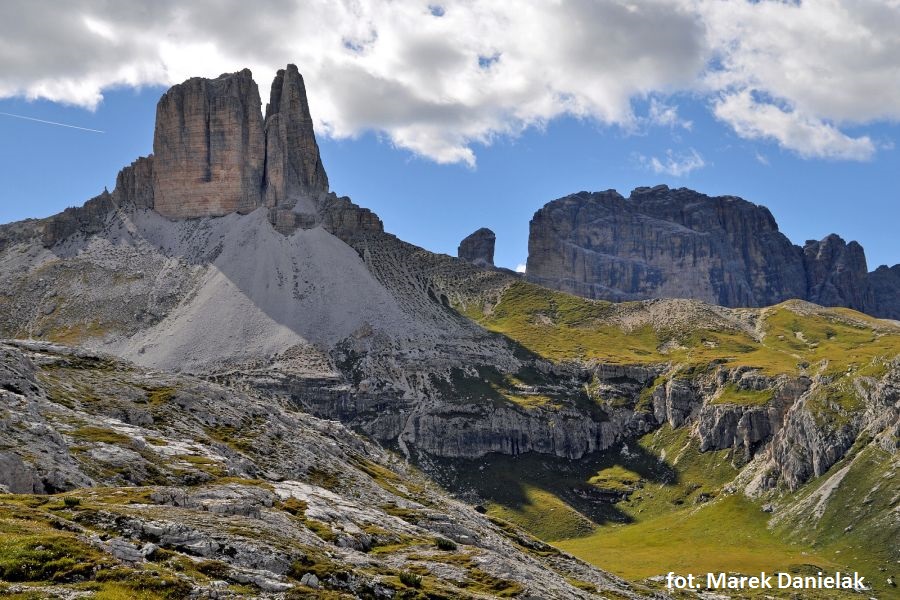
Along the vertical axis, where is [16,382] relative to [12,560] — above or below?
above

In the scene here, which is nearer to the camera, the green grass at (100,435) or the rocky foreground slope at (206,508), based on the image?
the rocky foreground slope at (206,508)

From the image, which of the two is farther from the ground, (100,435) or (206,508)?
(100,435)

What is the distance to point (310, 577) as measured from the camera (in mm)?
51938

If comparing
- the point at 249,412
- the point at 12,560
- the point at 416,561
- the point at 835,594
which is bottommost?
the point at 835,594

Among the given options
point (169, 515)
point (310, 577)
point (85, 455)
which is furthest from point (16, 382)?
point (310, 577)

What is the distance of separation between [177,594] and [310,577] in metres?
10.9

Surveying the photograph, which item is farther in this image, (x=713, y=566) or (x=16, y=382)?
(x=713, y=566)

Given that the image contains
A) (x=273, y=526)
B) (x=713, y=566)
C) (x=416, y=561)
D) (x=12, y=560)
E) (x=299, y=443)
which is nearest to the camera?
(x=12, y=560)

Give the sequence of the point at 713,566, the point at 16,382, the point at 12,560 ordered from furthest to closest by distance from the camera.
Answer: the point at 713,566
the point at 16,382
the point at 12,560

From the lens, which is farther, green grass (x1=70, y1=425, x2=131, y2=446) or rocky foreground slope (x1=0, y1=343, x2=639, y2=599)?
green grass (x1=70, y1=425, x2=131, y2=446)

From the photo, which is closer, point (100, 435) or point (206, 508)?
point (206, 508)

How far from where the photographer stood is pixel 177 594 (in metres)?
42.3

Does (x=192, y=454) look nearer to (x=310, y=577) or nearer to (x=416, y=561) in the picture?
(x=416, y=561)

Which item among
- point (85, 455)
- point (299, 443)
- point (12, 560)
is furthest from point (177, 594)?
point (299, 443)
